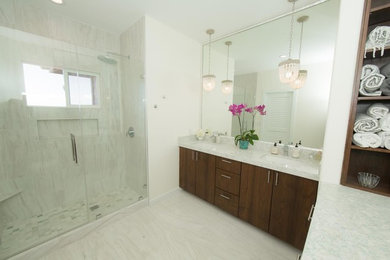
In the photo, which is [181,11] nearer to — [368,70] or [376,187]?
[368,70]

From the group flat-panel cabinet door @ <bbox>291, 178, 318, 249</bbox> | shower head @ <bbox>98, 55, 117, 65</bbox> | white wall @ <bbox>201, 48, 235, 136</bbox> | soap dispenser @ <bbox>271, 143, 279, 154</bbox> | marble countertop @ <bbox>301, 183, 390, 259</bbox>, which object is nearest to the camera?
marble countertop @ <bbox>301, 183, 390, 259</bbox>

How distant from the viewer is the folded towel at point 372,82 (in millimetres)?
972

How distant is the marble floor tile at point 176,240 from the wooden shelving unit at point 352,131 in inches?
40.5

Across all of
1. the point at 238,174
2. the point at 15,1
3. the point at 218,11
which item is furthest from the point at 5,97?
the point at 238,174

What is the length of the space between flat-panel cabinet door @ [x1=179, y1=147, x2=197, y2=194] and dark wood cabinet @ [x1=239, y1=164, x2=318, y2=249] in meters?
0.81

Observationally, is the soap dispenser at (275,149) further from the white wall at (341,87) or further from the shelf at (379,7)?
the shelf at (379,7)

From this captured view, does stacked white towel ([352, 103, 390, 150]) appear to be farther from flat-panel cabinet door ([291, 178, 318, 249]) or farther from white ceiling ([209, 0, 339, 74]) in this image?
white ceiling ([209, 0, 339, 74])

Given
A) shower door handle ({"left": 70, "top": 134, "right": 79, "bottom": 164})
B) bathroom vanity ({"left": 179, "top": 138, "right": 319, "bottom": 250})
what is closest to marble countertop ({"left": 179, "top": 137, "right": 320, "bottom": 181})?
bathroom vanity ({"left": 179, "top": 138, "right": 319, "bottom": 250})

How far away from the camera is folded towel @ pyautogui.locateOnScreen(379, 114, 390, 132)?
967 mm

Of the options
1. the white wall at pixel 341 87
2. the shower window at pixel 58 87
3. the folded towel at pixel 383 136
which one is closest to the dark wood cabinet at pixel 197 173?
the white wall at pixel 341 87

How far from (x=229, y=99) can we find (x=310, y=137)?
49.3 inches

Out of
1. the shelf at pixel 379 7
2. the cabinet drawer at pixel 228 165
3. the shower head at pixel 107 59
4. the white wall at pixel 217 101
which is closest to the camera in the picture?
the shelf at pixel 379 7

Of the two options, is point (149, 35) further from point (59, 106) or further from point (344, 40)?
point (344, 40)

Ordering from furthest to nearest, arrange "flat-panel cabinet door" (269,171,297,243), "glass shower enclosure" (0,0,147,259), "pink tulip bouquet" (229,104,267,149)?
"pink tulip bouquet" (229,104,267,149), "glass shower enclosure" (0,0,147,259), "flat-panel cabinet door" (269,171,297,243)
